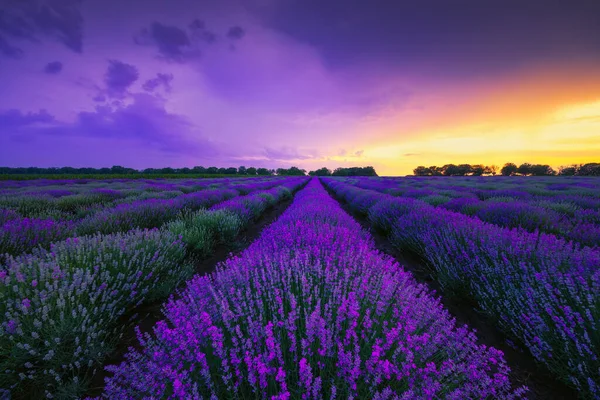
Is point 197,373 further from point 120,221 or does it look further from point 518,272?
point 120,221

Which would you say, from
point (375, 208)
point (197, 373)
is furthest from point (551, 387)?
point (375, 208)

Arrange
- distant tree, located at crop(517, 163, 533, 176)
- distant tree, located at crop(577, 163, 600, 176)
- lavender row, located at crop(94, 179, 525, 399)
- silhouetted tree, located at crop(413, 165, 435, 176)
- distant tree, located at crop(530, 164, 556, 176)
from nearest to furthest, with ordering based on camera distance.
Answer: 1. lavender row, located at crop(94, 179, 525, 399)
2. distant tree, located at crop(577, 163, 600, 176)
3. distant tree, located at crop(530, 164, 556, 176)
4. distant tree, located at crop(517, 163, 533, 176)
5. silhouetted tree, located at crop(413, 165, 435, 176)

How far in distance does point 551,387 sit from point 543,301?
0.66 m

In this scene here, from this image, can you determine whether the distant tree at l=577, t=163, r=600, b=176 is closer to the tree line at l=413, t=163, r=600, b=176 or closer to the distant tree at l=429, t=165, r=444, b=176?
the tree line at l=413, t=163, r=600, b=176

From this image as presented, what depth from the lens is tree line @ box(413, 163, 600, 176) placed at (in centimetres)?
4150

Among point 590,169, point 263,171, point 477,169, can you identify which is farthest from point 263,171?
point 590,169

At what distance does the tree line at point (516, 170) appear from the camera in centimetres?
4150

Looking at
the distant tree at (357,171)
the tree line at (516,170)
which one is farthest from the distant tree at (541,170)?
the distant tree at (357,171)

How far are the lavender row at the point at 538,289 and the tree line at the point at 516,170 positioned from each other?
2238 inches

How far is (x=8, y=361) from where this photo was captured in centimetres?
155

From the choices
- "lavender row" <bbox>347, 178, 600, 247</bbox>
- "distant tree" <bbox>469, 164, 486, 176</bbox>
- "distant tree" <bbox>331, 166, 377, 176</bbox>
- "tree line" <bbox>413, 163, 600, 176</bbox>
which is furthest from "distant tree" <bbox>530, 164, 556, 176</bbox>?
"lavender row" <bbox>347, 178, 600, 247</bbox>

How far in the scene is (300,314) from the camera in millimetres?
1810

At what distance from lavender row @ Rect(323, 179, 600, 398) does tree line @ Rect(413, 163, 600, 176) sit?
2238 inches

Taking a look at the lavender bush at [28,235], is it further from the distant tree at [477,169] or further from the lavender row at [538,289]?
→ the distant tree at [477,169]
